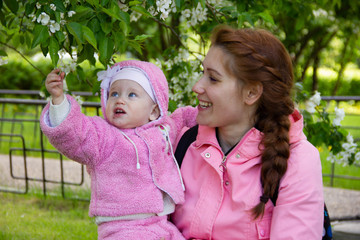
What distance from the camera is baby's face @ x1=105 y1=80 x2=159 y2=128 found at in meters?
2.19

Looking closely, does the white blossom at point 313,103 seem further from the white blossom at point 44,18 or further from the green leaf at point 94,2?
the white blossom at point 44,18

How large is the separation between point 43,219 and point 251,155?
9.72ft

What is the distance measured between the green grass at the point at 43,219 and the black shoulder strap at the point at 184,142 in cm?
196

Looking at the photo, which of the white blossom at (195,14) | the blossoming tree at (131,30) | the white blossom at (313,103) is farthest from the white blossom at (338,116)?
the white blossom at (195,14)

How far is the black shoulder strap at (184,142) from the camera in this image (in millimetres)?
2441

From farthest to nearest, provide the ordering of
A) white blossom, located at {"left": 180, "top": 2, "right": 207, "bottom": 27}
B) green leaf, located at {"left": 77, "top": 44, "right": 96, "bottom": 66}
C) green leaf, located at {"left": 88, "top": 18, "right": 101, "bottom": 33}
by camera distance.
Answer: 1. white blossom, located at {"left": 180, "top": 2, "right": 207, "bottom": 27}
2. green leaf, located at {"left": 77, "top": 44, "right": 96, "bottom": 66}
3. green leaf, located at {"left": 88, "top": 18, "right": 101, "bottom": 33}

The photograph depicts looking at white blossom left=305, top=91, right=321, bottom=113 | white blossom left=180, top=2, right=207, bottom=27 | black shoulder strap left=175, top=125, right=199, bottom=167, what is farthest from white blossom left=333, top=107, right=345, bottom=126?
black shoulder strap left=175, top=125, right=199, bottom=167

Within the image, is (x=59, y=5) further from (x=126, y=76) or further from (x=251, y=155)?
(x=251, y=155)

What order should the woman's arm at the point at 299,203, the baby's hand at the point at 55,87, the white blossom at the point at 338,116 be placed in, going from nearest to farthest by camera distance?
the baby's hand at the point at 55,87, the woman's arm at the point at 299,203, the white blossom at the point at 338,116

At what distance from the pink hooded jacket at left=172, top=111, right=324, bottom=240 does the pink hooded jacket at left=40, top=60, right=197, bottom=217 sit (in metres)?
0.12

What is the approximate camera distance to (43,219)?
4.66 m

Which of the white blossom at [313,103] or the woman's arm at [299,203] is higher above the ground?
the white blossom at [313,103]

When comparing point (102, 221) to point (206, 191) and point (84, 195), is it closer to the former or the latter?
point (206, 191)

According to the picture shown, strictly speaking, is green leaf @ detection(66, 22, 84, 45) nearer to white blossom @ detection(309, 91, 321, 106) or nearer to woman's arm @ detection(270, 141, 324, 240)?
woman's arm @ detection(270, 141, 324, 240)
